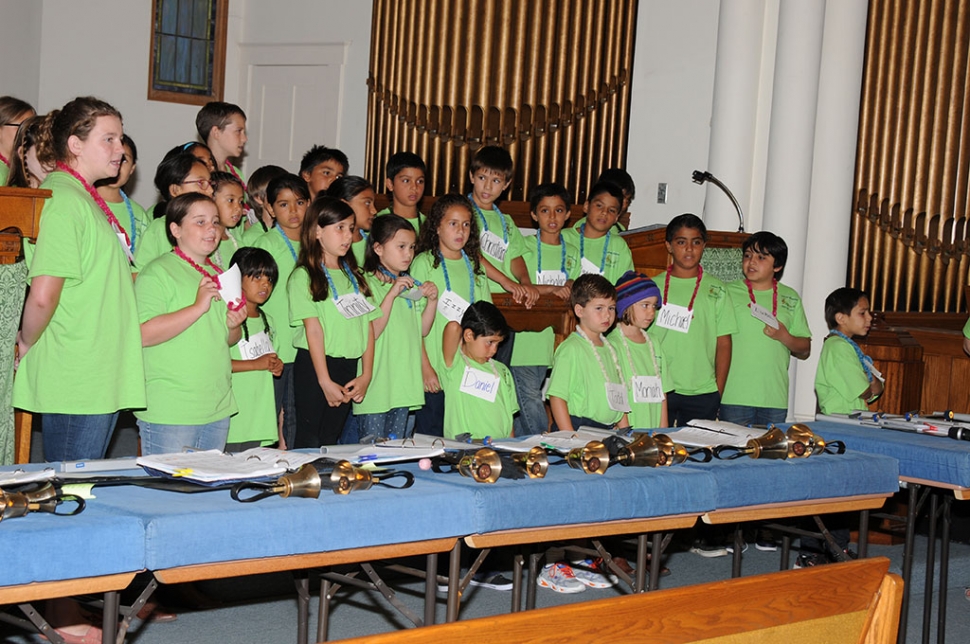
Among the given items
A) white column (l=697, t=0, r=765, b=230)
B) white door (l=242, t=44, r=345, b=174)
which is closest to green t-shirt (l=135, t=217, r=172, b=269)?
white column (l=697, t=0, r=765, b=230)

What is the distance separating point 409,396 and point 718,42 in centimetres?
358

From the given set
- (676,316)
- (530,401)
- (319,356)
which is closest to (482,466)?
(319,356)

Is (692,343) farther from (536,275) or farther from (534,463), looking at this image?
(534,463)

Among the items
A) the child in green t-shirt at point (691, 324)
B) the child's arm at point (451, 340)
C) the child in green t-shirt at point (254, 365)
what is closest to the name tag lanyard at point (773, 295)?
the child in green t-shirt at point (691, 324)

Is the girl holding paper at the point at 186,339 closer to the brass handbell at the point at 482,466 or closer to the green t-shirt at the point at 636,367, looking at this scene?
the brass handbell at the point at 482,466

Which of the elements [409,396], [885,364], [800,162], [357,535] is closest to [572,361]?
[409,396]

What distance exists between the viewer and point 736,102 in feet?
23.4

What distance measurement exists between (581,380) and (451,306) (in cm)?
75

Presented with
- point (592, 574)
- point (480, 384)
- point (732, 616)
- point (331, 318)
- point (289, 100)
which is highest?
point (289, 100)

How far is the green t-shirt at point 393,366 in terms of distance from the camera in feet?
15.8

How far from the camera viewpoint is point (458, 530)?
9.51 ft

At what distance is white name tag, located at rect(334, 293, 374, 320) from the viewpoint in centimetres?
463

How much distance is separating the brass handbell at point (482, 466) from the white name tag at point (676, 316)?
104 inches

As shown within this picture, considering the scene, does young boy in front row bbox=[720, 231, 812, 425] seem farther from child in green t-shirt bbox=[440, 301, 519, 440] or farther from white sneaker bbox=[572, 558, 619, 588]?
child in green t-shirt bbox=[440, 301, 519, 440]
